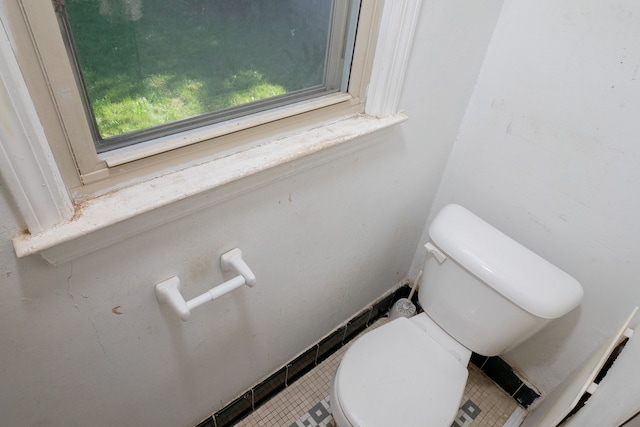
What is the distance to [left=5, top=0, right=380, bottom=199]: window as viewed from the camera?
0.54 meters

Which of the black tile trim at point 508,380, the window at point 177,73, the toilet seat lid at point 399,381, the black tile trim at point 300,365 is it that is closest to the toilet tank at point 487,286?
the toilet seat lid at point 399,381

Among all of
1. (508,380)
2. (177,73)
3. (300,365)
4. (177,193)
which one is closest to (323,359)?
(300,365)

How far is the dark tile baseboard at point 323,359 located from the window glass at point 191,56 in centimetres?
103

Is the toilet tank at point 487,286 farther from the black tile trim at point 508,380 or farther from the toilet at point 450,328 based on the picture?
the black tile trim at point 508,380

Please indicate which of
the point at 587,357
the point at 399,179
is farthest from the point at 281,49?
the point at 587,357

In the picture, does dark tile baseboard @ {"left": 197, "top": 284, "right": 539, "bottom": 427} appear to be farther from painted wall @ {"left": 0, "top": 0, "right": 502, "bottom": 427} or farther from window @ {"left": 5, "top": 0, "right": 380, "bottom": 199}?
window @ {"left": 5, "top": 0, "right": 380, "bottom": 199}

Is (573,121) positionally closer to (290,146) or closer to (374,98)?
(374,98)

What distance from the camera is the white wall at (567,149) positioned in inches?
37.7

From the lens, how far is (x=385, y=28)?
2.79 feet

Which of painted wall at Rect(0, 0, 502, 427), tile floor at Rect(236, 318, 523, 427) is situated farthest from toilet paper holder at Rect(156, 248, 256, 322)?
tile floor at Rect(236, 318, 523, 427)

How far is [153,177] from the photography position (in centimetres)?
69

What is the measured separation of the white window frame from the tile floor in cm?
102

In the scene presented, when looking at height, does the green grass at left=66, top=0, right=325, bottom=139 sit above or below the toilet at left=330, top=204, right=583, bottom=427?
above

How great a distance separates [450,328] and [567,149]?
0.66m
